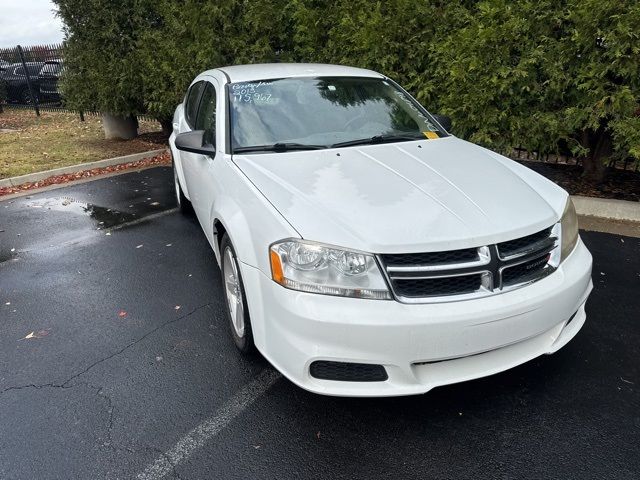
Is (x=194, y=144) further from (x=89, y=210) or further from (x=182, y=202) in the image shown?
(x=89, y=210)

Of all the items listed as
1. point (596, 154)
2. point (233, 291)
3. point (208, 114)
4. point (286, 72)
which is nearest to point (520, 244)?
point (233, 291)

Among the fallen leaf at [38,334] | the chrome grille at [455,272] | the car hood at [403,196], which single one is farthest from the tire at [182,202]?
the chrome grille at [455,272]

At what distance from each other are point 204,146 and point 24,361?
1861 millimetres

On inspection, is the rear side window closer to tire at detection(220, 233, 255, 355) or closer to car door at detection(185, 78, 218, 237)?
car door at detection(185, 78, 218, 237)

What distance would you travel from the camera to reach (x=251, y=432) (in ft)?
7.98

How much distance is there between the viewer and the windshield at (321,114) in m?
3.36

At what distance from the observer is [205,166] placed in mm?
3623

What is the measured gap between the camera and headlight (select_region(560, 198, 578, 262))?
256cm

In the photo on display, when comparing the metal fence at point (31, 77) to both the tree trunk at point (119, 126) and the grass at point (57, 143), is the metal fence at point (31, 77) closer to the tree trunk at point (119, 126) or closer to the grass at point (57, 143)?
the grass at point (57, 143)

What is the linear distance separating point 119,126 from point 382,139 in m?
8.98

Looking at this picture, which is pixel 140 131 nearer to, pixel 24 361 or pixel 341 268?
pixel 24 361

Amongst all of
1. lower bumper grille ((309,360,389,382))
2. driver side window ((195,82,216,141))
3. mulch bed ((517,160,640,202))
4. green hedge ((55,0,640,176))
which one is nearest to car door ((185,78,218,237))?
driver side window ((195,82,216,141))

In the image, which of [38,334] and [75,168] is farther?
[75,168]

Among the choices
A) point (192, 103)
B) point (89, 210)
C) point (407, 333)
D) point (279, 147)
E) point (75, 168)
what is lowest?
point (89, 210)
